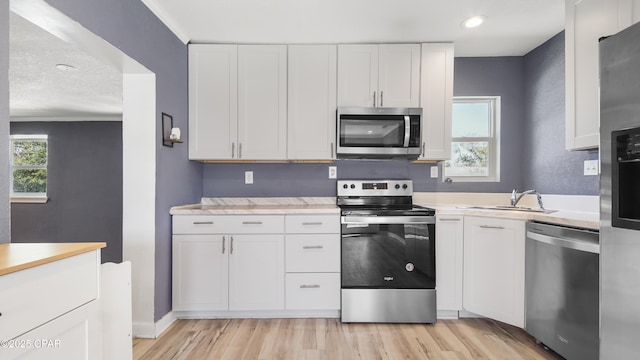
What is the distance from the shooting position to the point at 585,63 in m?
1.83

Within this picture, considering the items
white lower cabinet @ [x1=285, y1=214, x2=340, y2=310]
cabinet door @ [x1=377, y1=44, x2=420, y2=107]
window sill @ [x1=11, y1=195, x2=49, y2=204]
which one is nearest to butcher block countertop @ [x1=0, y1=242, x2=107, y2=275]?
white lower cabinet @ [x1=285, y1=214, x2=340, y2=310]

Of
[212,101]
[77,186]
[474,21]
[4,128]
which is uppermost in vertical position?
[474,21]

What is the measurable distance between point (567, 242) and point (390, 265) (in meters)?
1.10

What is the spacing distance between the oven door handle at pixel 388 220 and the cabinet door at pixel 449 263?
0.12 metres

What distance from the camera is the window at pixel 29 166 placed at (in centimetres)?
521

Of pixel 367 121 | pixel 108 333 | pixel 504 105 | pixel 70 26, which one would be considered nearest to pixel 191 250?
pixel 108 333

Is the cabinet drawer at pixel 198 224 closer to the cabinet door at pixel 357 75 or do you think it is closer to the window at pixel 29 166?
the cabinet door at pixel 357 75

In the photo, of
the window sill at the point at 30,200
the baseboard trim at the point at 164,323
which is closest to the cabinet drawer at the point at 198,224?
the baseboard trim at the point at 164,323

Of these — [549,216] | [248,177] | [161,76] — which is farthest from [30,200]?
[549,216]

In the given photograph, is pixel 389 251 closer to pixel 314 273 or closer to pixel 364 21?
pixel 314 273

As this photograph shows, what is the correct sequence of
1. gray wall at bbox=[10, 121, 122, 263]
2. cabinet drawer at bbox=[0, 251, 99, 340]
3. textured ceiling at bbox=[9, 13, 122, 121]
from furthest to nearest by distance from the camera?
gray wall at bbox=[10, 121, 122, 263]
textured ceiling at bbox=[9, 13, 122, 121]
cabinet drawer at bbox=[0, 251, 99, 340]

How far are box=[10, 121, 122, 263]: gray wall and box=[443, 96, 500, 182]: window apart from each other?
528 centimetres

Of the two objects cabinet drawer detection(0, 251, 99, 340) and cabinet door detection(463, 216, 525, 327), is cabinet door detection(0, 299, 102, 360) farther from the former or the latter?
cabinet door detection(463, 216, 525, 327)

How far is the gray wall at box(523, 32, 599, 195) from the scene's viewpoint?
7.60 feet
